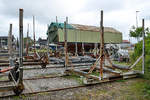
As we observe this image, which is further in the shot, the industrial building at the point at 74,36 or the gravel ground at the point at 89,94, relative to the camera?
the industrial building at the point at 74,36

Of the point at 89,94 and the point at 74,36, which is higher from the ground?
the point at 74,36

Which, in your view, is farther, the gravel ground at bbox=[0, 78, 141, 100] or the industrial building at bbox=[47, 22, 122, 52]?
the industrial building at bbox=[47, 22, 122, 52]

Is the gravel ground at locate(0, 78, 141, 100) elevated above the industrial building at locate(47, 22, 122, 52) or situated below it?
below

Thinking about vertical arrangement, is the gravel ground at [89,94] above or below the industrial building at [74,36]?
below

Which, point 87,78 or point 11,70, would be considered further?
point 87,78

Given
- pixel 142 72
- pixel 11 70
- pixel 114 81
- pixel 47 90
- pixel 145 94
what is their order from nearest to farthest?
pixel 145 94 → pixel 47 90 → pixel 11 70 → pixel 114 81 → pixel 142 72

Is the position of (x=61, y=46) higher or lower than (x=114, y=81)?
higher

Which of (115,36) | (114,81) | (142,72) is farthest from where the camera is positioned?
(115,36)

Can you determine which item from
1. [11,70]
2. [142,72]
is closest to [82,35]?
[142,72]

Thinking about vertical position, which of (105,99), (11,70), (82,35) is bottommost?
(105,99)

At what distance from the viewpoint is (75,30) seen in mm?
18156

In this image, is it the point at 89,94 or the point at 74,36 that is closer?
the point at 89,94

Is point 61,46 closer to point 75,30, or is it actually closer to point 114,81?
point 75,30

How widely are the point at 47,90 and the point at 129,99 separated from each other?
2198mm
